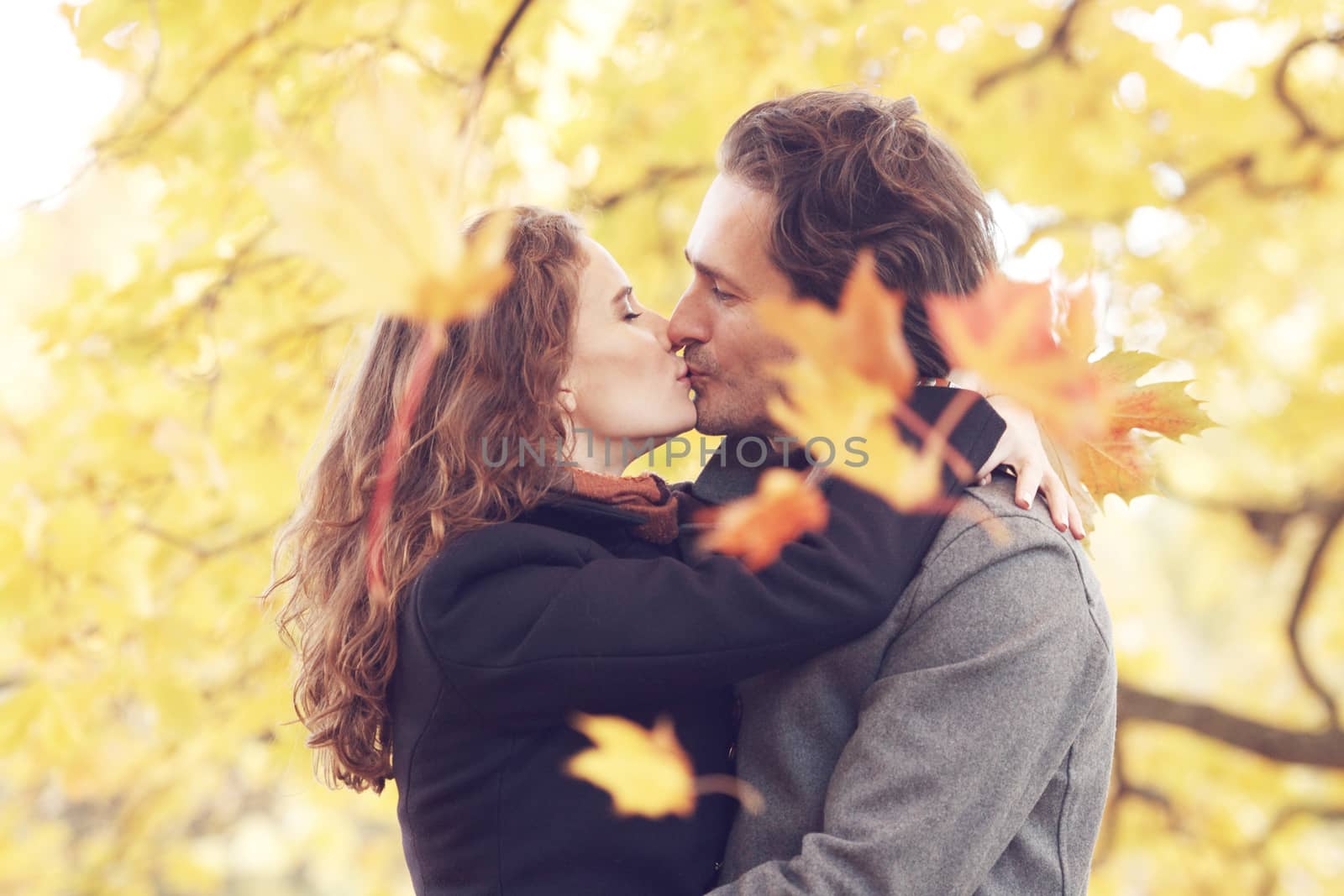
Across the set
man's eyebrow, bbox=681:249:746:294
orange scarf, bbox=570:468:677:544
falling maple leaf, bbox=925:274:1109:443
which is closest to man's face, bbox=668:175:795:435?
man's eyebrow, bbox=681:249:746:294

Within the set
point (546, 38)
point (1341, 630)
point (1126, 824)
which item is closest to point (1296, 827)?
point (1126, 824)

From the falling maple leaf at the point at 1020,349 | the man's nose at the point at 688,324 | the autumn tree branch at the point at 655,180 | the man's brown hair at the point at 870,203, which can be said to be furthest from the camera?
the autumn tree branch at the point at 655,180

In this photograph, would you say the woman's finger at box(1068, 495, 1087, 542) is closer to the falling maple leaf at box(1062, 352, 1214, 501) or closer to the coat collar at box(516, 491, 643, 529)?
the falling maple leaf at box(1062, 352, 1214, 501)

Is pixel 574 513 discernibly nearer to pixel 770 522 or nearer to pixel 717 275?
pixel 770 522

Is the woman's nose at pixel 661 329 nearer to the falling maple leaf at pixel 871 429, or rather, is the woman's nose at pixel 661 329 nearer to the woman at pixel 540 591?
the woman at pixel 540 591

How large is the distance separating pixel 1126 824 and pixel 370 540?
2.93 metres

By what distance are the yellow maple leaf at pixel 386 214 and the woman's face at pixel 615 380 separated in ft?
2.57

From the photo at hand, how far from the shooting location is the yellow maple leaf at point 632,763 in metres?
1.17

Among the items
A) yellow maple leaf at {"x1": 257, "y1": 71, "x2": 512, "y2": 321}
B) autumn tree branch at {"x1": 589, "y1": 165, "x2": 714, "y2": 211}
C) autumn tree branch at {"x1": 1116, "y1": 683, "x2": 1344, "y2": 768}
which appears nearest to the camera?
yellow maple leaf at {"x1": 257, "y1": 71, "x2": 512, "y2": 321}

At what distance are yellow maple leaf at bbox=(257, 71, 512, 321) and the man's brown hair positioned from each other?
0.81 metres

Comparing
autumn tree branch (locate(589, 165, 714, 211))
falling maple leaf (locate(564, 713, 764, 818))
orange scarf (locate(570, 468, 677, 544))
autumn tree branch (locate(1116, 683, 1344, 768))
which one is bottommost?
autumn tree branch (locate(1116, 683, 1344, 768))

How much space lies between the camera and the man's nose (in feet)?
4.81

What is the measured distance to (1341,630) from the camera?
4.34 metres

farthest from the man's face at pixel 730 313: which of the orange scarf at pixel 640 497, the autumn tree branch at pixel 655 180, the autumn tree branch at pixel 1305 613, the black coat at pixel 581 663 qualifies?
the autumn tree branch at pixel 1305 613
